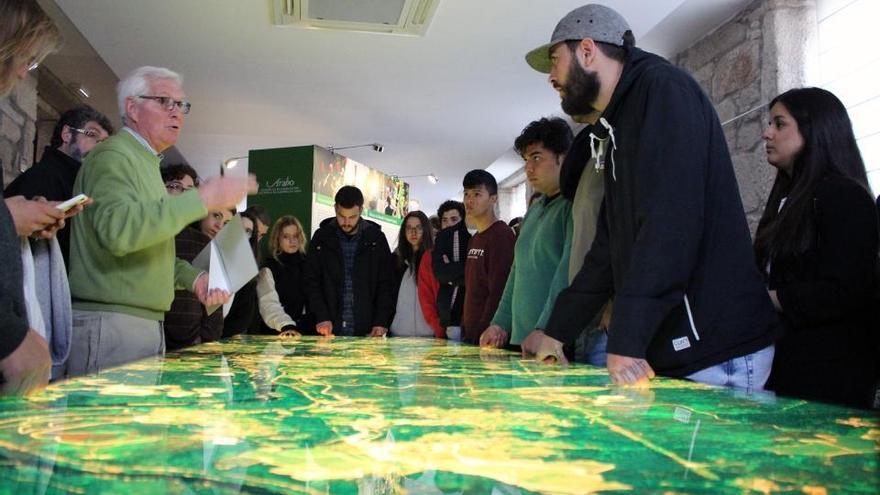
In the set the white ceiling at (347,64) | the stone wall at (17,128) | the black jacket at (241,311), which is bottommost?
the black jacket at (241,311)

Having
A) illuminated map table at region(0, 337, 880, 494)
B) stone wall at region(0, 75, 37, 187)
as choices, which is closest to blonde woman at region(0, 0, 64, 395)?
illuminated map table at region(0, 337, 880, 494)

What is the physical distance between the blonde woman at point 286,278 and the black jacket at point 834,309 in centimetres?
276

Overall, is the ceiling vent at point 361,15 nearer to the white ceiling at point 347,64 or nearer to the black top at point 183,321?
the white ceiling at point 347,64

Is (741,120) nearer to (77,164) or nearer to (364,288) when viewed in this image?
(364,288)

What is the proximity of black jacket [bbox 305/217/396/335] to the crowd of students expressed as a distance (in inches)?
54.4

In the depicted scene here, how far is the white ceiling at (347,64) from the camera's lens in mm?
4520

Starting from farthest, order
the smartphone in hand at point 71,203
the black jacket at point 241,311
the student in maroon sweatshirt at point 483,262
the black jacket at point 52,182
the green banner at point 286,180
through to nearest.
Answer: the green banner at point 286,180, the black jacket at point 241,311, the student in maroon sweatshirt at point 483,262, the black jacket at point 52,182, the smartphone in hand at point 71,203

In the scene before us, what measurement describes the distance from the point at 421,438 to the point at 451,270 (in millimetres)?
3227

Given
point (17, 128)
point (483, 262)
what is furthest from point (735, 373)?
point (17, 128)

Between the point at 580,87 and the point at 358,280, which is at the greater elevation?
the point at 580,87

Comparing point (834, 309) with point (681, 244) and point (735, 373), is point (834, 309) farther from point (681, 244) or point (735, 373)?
point (681, 244)

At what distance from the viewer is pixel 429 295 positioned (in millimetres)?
4242

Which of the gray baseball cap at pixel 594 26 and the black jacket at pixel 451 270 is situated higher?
the gray baseball cap at pixel 594 26

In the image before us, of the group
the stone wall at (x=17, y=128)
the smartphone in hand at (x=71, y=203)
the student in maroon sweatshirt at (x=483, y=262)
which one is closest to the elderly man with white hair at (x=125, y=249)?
the smartphone in hand at (x=71, y=203)
